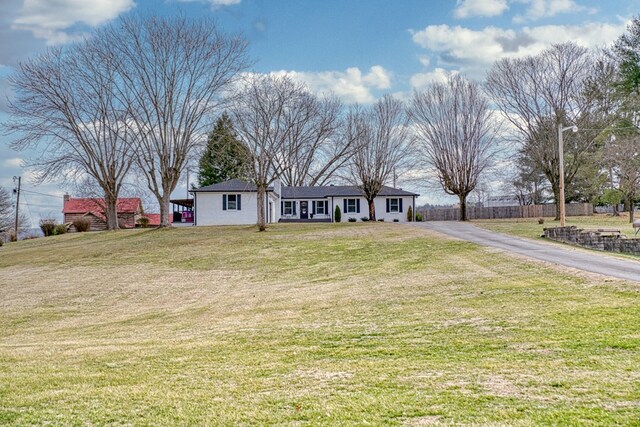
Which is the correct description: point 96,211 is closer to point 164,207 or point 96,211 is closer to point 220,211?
point 220,211

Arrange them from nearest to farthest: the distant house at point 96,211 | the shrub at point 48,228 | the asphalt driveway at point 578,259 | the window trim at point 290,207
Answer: the asphalt driveway at point 578,259
the shrub at point 48,228
the window trim at point 290,207
the distant house at point 96,211

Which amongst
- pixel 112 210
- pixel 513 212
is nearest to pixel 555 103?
pixel 513 212

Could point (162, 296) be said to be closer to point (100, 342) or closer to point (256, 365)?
point (100, 342)

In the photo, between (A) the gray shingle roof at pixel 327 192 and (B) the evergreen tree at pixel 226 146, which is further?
(A) the gray shingle roof at pixel 327 192

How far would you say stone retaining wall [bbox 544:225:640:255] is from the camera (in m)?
20.4

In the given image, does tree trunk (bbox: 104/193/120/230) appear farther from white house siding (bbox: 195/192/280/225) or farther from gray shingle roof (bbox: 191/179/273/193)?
white house siding (bbox: 195/192/280/225)

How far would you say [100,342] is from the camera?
30.7 ft

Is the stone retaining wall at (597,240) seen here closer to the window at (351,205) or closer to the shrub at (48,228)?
the window at (351,205)

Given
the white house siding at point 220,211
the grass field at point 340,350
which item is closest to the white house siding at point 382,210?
the white house siding at point 220,211

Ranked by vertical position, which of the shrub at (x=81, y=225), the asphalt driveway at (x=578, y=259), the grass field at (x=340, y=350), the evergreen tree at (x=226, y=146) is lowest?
the grass field at (x=340, y=350)

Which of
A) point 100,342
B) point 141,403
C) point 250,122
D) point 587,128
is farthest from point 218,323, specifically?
point 587,128

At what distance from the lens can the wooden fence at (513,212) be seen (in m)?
53.8

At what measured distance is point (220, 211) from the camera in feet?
Result: 147

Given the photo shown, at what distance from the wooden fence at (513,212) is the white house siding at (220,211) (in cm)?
2286
